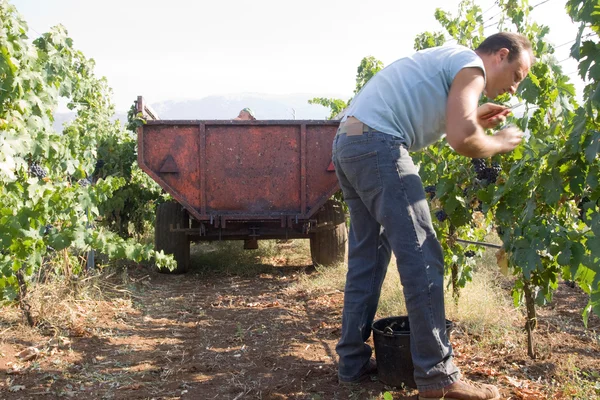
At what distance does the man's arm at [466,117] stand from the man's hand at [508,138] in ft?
0.23

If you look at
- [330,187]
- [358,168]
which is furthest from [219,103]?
[358,168]

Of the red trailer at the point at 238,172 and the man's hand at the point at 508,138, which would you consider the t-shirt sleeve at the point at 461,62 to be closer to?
the man's hand at the point at 508,138

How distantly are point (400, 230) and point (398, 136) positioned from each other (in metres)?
0.42

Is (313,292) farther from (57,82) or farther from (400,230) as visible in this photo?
(400,230)

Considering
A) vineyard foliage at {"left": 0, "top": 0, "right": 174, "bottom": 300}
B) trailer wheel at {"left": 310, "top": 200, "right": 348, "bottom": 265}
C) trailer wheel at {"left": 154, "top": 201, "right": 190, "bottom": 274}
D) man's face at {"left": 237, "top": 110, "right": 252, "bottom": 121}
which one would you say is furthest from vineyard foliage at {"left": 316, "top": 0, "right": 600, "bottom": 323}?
man's face at {"left": 237, "top": 110, "right": 252, "bottom": 121}

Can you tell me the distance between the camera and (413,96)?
2740mm

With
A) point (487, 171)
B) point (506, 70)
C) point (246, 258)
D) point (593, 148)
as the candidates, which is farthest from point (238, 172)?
point (593, 148)

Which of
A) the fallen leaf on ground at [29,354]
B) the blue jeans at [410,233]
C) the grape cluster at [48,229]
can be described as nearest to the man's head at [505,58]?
the blue jeans at [410,233]

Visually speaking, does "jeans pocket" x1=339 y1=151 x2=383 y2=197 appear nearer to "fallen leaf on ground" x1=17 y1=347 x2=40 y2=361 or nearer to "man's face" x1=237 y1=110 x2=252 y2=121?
"fallen leaf on ground" x1=17 y1=347 x2=40 y2=361

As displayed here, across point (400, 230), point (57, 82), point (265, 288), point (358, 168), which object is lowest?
point (265, 288)

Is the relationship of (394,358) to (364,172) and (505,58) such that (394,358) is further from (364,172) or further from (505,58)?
(505,58)

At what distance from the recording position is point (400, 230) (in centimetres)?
269

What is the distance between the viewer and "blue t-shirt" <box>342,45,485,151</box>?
2.69 m

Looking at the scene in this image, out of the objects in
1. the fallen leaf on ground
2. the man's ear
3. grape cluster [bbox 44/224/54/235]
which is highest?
the man's ear
